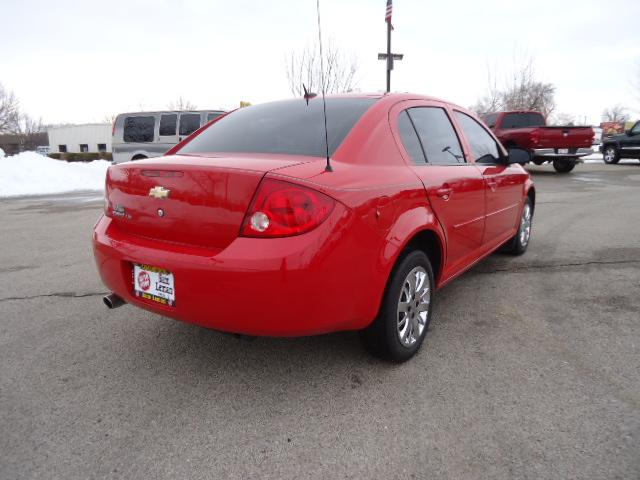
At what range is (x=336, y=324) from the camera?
220 centimetres

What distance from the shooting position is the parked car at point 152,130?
41.4 ft

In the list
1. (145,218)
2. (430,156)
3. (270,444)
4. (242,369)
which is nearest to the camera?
(270,444)

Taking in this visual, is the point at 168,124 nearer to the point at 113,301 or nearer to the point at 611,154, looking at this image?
the point at 113,301

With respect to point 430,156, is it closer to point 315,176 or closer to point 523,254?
point 315,176

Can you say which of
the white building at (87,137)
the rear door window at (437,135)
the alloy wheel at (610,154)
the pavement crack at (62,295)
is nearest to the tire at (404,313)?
the rear door window at (437,135)

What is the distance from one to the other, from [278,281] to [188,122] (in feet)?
38.5

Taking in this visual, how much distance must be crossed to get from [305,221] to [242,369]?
1.05m

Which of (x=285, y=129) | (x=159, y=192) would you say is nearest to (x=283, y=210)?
(x=159, y=192)

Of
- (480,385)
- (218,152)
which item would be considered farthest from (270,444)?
(218,152)

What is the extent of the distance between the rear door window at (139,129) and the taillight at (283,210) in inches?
466

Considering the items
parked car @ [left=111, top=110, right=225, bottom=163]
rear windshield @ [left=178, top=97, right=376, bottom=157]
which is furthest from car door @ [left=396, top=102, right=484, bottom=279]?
parked car @ [left=111, top=110, right=225, bottom=163]

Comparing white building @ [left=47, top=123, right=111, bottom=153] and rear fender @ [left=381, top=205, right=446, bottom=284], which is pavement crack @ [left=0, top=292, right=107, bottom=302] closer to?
rear fender @ [left=381, top=205, right=446, bottom=284]

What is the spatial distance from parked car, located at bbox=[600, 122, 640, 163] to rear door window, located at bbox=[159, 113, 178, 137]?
1671 centimetres

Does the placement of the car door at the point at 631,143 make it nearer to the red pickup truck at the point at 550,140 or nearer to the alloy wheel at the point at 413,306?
the red pickup truck at the point at 550,140
